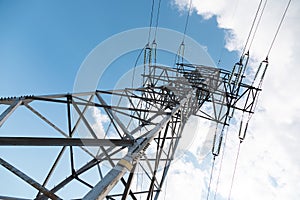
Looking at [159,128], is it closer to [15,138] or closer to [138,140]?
[138,140]

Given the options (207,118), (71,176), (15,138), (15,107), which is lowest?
(15,138)

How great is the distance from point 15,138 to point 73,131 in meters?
2.09

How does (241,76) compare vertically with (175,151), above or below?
above

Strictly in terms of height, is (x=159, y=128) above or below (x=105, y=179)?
above

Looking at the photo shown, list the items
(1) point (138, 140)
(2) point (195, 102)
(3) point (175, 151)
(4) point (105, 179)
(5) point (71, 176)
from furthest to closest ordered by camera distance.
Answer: (2) point (195, 102) → (3) point (175, 151) → (5) point (71, 176) → (1) point (138, 140) → (4) point (105, 179)

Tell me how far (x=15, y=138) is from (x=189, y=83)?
21.5 feet

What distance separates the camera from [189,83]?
909 centimetres

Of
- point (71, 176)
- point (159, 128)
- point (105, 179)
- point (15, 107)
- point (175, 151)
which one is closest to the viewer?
point (105, 179)

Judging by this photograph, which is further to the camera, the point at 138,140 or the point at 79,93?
the point at 79,93

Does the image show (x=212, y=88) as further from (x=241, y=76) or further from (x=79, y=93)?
(x=79, y=93)

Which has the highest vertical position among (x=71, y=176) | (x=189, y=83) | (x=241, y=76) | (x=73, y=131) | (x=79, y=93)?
(x=241, y=76)

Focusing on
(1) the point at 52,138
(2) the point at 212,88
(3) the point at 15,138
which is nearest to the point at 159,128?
(1) the point at 52,138

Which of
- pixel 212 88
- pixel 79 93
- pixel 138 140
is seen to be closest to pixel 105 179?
pixel 138 140

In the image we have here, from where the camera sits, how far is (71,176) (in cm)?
562
